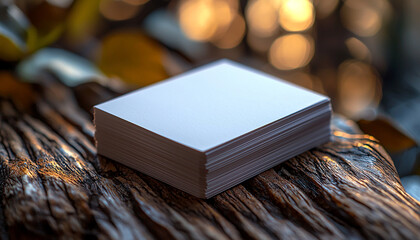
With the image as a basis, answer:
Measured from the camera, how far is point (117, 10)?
1601mm

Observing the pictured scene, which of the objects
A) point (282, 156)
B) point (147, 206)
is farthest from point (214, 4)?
point (147, 206)

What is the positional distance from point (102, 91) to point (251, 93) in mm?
372

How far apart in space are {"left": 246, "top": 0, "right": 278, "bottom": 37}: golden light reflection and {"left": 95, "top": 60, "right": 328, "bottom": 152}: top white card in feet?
2.10

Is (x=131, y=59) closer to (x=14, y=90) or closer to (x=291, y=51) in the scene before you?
(x=14, y=90)

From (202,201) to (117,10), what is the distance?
1.00m

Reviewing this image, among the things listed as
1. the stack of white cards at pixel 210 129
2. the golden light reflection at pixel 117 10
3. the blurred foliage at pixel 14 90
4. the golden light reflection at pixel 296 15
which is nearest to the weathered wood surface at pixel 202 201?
the stack of white cards at pixel 210 129

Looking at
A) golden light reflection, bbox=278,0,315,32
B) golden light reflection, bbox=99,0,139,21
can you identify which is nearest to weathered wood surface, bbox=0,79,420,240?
golden light reflection, bbox=278,0,315,32

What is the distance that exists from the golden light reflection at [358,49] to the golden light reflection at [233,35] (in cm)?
34

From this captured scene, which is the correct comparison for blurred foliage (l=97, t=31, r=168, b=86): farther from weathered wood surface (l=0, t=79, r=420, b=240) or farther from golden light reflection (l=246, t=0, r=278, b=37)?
golden light reflection (l=246, t=0, r=278, b=37)

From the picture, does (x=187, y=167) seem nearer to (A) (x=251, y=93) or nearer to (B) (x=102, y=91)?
(A) (x=251, y=93)

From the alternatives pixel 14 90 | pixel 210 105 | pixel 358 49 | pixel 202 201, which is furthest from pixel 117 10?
pixel 202 201

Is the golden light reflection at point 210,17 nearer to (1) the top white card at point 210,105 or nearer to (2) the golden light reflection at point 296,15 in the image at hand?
(2) the golden light reflection at point 296,15

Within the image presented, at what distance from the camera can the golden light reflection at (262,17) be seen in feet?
5.25

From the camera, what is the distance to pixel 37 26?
1.17m
